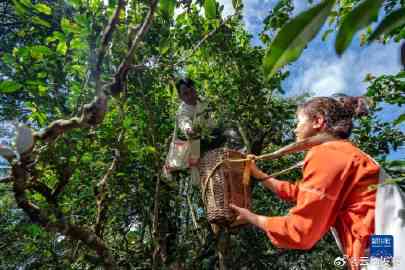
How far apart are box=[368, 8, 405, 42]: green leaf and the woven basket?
2.37m

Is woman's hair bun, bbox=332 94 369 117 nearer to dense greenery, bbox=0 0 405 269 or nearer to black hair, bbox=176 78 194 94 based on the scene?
dense greenery, bbox=0 0 405 269

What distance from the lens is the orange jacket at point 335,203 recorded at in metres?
1.66


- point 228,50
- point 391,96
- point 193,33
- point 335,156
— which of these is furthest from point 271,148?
point 335,156

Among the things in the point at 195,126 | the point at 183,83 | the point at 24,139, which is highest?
the point at 183,83

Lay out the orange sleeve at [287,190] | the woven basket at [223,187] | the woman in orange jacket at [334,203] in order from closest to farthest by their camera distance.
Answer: the woman in orange jacket at [334,203] < the orange sleeve at [287,190] < the woven basket at [223,187]

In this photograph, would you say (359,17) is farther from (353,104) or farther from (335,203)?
(353,104)

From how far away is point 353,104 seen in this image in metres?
2.05

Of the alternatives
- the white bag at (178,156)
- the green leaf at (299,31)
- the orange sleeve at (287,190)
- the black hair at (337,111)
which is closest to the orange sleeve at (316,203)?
the black hair at (337,111)

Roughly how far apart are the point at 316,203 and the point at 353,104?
0.60 metres

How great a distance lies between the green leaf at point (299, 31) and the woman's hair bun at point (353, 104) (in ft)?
5.39

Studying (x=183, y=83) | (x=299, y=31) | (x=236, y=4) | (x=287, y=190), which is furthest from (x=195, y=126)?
(x=299, y=31)

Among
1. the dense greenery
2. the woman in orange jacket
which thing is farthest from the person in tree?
the woman in orange jacket

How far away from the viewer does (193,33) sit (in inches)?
166

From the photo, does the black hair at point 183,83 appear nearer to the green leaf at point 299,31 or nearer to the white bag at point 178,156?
the white bag at point 178,156
